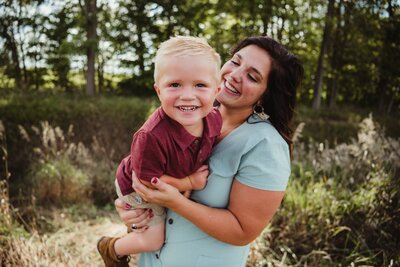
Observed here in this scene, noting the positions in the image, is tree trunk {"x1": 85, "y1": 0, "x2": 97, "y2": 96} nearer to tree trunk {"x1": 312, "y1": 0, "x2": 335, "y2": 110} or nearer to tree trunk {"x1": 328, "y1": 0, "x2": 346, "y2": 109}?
tree trunk {"x1": 312, "y1": 0, "x2": 335, "y2": 110}

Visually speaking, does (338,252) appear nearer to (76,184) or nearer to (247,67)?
(247,67)

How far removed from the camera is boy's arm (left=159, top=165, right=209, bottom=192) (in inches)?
59.9

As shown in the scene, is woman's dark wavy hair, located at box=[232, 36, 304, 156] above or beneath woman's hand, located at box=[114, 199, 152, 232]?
above

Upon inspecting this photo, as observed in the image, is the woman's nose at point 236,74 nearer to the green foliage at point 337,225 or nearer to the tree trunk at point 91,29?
the green foliage at point 337,225

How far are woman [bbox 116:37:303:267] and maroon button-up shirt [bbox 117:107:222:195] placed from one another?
2.9 inches

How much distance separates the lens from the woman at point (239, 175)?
151 centimetres

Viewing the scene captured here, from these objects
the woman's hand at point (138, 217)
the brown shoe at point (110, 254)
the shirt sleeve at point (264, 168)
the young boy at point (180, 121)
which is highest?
the young boy at point (180, 121)

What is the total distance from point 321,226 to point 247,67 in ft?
8.38

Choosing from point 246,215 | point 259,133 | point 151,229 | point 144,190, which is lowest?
point 151,229

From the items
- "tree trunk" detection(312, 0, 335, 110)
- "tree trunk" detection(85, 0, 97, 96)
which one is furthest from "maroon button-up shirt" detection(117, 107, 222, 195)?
"tree trunk" detection(312, 0, 335, 110)

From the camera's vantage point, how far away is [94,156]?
20.6 feet

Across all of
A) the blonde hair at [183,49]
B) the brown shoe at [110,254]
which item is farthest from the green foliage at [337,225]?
the blonde hair at [183,49]

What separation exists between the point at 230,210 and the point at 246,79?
0.64 meters

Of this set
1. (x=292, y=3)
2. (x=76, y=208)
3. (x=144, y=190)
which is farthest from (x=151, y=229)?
(x=292, y=3)
